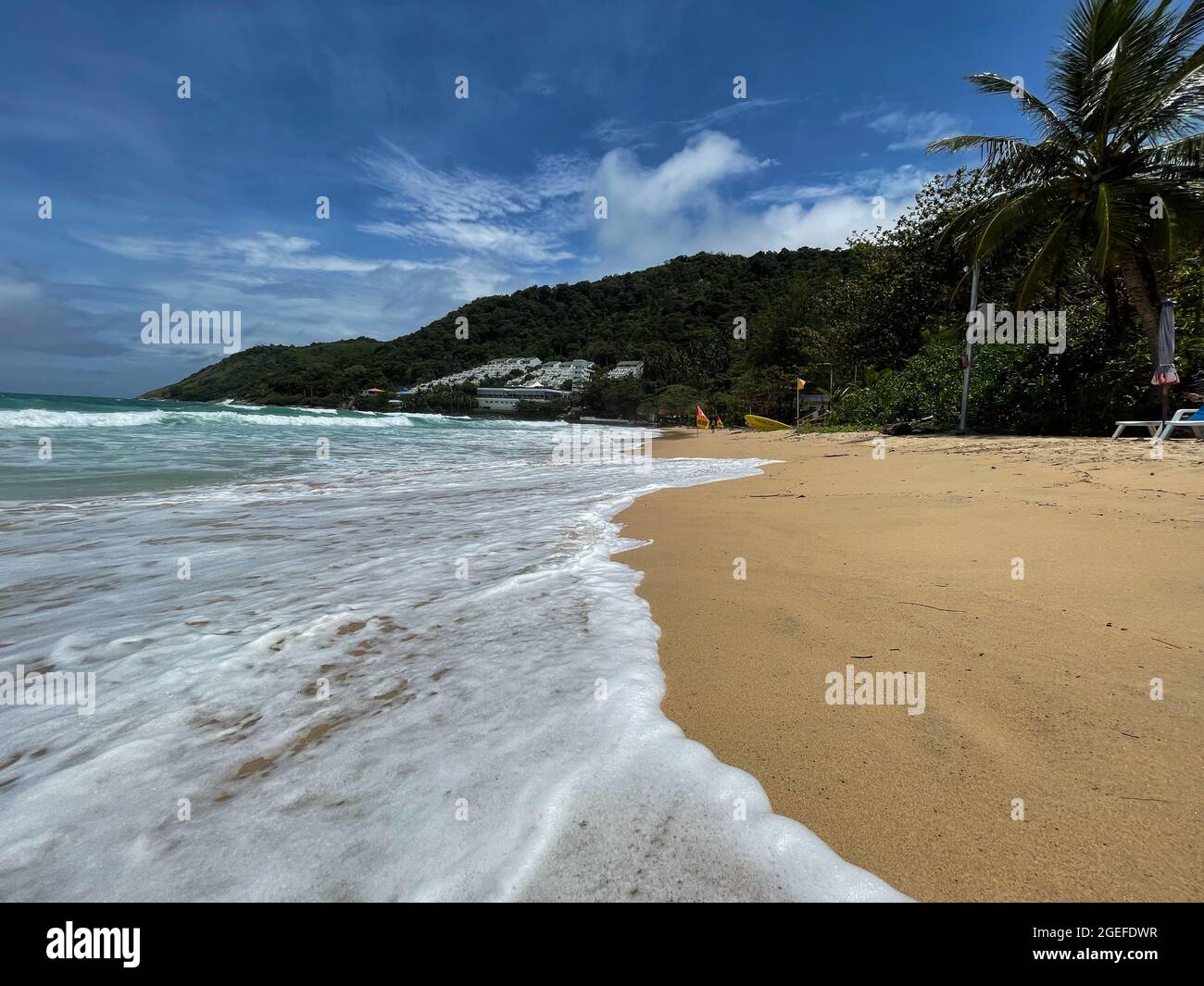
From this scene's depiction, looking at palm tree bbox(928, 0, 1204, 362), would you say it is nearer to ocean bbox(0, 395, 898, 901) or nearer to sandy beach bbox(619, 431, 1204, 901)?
sandy beach bbox(619, 431, 1204, 901)

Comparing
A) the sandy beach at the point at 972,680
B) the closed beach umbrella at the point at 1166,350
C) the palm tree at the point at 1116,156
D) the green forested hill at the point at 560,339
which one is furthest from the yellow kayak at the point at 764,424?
the green forested hill at the point at 560,339

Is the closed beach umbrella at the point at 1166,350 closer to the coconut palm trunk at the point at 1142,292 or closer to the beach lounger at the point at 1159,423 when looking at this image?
the beach lounger at the point at 1159,423

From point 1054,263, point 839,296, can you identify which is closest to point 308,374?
point 839,296

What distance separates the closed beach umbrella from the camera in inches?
365

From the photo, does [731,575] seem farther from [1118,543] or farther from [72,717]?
[72,717]

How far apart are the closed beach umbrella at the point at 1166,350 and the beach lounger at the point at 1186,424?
28 cm

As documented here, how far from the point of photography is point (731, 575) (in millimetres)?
3389

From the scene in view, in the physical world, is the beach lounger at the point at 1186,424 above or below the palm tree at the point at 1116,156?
below

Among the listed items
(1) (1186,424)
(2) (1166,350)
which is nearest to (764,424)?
(2) (1166,350)

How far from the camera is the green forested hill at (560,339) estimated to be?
286 feet

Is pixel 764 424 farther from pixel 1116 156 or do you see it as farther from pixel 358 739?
pixel 358 739

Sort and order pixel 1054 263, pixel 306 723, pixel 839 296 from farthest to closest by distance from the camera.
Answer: pixel 839 296 < pixel 1054 263 < pixel 306 723

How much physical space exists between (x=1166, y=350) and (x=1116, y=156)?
17.3 ft
